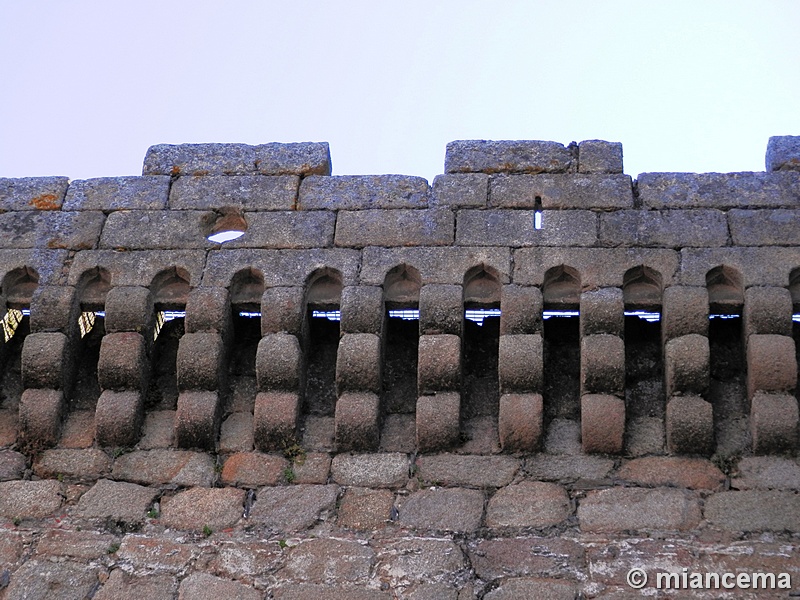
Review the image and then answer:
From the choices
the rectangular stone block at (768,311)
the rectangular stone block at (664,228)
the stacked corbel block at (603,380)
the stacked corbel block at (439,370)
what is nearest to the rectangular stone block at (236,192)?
the stacked corbel block at (439,370)

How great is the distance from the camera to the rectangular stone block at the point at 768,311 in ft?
22.4

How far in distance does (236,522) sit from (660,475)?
6.91 feet

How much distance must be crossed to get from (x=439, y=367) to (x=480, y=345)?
427mm

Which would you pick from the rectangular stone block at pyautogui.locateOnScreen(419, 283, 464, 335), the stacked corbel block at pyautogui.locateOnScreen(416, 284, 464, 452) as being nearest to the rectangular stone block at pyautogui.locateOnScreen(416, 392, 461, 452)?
the stacked corbel block at pyautogui.locateOnScreen(416, 284, 464, 452)

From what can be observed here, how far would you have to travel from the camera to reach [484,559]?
6.46 metres

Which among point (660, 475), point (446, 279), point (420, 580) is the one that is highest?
point (446, 279)

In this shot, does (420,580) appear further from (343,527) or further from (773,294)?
(773,294)

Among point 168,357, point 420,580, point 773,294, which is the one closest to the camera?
point 420,580

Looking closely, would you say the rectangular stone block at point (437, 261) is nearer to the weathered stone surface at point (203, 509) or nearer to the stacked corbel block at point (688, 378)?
the stacked corbel block at point (688, 378)

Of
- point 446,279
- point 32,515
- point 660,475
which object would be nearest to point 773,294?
point 660,475

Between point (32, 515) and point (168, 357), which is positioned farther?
point (168, 357)

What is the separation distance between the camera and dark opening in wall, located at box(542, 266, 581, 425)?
276 inches

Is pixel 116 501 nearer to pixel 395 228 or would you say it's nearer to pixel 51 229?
pixel 51 229

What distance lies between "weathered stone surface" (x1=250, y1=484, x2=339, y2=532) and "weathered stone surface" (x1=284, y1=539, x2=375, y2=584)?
0.49ft
